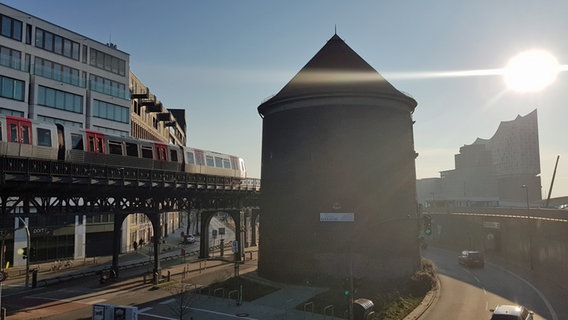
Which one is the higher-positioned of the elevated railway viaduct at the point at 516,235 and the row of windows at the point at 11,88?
the row of windows at the point at 11,88

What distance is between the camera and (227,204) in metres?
48.5

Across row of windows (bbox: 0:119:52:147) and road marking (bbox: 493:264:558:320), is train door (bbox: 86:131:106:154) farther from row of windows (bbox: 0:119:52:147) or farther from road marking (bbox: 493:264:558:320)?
road marking (bbox: 493:264:558:320)

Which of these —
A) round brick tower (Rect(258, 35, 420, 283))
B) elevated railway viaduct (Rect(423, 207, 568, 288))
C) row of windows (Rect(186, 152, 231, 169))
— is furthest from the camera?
row of windows (Rect(186, 152, 231, 169))

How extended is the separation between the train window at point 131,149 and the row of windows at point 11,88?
20291 mm

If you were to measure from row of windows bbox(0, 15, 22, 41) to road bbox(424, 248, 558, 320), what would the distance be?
160ft

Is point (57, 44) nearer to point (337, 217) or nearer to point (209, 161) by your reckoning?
point (209, 161)

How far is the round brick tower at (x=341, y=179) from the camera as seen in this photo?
118ft

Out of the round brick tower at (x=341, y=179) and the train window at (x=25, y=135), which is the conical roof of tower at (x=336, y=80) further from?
the train window at (x=25, y=135)

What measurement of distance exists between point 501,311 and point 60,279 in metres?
33.7

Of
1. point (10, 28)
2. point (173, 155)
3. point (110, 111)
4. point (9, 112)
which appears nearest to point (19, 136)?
point (173, 155)

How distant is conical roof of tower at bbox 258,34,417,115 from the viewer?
36.8m

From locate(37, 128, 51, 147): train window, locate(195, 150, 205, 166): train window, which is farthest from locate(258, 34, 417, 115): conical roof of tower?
locate(37, 128, 51, 147): train window

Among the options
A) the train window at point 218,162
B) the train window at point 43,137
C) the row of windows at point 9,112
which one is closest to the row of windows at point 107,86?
the row of windows at point 9,112

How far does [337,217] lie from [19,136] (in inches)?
931
